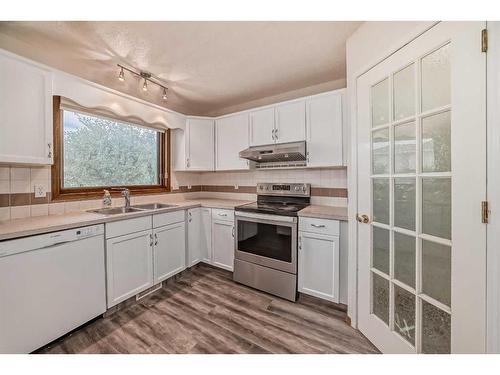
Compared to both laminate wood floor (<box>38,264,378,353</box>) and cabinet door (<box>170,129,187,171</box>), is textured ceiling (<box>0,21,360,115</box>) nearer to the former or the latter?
cabinet door (<box>170,129,187,171</box>)

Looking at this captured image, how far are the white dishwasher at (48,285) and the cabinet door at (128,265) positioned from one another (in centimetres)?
7

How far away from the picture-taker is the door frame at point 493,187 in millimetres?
831

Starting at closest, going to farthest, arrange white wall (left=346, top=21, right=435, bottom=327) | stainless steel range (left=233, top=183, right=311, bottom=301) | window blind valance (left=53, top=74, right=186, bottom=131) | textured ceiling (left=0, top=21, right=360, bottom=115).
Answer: white wall (left=346, top=21, right=435, bottom=327)
textured ceiling (left=0, top=21, right=360, bottom=115)
window blind valance (left=53, top=74, right=186, bottom=131)
stainless steel range (left=233, top=183, right=311, bottom=301)

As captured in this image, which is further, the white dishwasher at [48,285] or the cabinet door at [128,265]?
the cabinet door at [128,265]

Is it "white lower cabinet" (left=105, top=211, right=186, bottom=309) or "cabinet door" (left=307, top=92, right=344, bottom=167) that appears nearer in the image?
"white lower cabinet" (left=105, top=211, right=186, bottom=309)

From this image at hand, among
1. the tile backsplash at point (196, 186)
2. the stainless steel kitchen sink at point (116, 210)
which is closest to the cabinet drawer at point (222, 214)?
the tile backsplash at point (196, 186)

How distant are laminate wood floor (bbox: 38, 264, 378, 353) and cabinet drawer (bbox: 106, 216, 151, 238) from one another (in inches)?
27.9

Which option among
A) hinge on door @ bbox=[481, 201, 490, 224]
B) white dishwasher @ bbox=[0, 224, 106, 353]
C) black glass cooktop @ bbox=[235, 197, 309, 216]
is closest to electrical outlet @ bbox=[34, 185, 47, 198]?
white dishwasher @ bbox=[0, 224, 106, 353]

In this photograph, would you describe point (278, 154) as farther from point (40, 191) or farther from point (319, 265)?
point (40, 191)

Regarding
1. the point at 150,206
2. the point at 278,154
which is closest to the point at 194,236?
the point at 150,206

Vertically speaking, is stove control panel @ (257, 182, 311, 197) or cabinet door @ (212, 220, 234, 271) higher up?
stove control panel @ (257, 182, 311, 197)

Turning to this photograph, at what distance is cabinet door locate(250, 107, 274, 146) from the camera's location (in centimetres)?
250

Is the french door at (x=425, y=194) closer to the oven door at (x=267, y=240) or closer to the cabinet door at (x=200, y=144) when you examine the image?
the oven door at (x=267, y=240)
